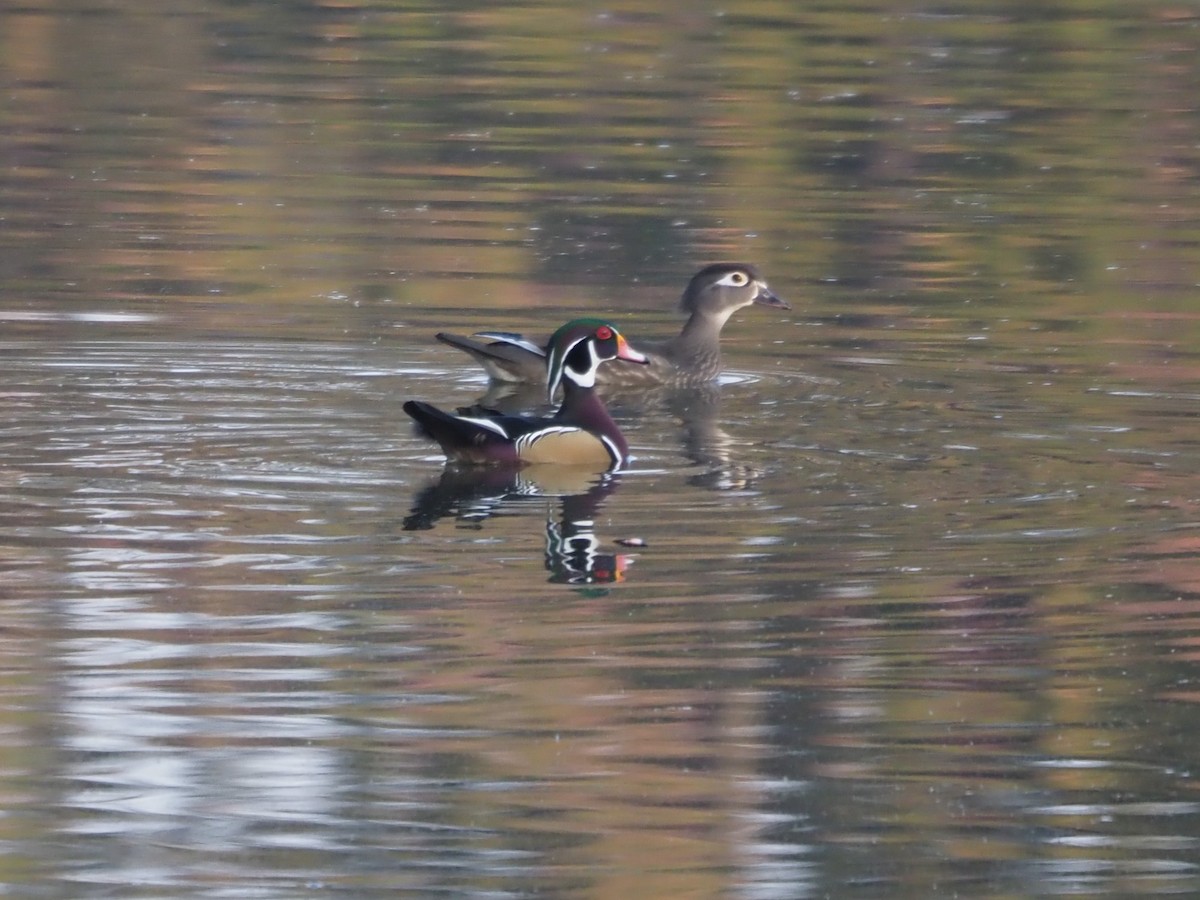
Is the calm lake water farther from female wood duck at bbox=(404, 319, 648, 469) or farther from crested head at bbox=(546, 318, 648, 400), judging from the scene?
crested head at bbox=(546, 318, 648, 400)

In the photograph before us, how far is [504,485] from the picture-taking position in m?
10.1

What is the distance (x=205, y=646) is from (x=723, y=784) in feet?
5.86

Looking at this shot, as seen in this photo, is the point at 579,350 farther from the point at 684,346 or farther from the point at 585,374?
the point at 684,346

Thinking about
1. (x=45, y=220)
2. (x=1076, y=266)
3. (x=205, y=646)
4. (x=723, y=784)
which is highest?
(x=45, y=220)

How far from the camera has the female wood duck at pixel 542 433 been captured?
10.1 m

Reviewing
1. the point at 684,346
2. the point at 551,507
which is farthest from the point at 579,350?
the point at 684,346

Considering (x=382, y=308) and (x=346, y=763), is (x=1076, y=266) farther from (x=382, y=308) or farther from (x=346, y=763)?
(x=346, y=763)

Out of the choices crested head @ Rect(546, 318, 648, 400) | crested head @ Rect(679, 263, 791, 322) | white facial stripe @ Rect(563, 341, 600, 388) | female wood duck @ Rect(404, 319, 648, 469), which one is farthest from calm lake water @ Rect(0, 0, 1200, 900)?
crested head @ Rect(546, 318, 648, 400)

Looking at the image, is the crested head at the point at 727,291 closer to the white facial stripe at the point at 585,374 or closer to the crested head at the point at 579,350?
the crested head at the point at 579,350

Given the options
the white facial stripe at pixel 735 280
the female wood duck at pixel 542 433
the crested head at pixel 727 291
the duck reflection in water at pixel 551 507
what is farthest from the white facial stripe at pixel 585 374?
the white facial stripe at pixel 735 280

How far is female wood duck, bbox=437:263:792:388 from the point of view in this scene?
497 inches

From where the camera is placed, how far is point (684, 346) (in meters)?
13.1

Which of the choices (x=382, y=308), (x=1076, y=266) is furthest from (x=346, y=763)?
(x=1076, y=266)

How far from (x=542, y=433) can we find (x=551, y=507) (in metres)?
0.90
